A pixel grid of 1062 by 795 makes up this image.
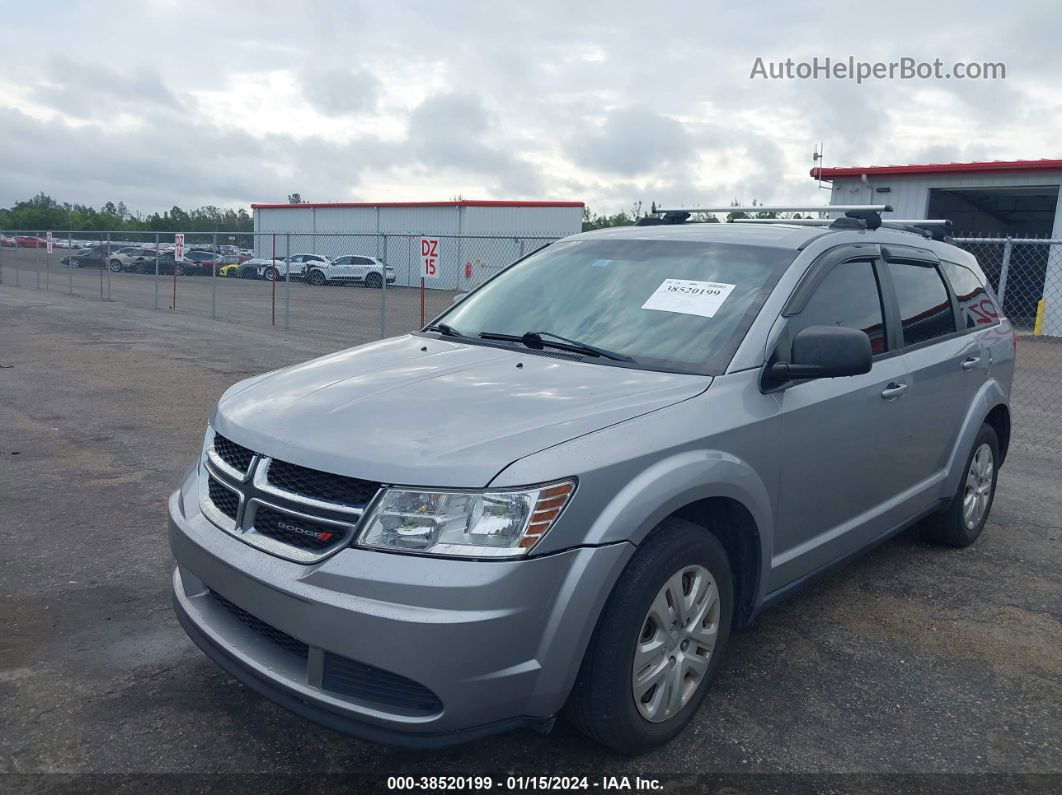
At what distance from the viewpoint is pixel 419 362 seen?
369cm

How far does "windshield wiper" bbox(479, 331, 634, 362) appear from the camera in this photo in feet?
11.9

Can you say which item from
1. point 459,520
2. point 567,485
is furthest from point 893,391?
point 459,520

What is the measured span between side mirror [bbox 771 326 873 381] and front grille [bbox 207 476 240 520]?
80.2 inches

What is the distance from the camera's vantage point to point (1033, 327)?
22938mm

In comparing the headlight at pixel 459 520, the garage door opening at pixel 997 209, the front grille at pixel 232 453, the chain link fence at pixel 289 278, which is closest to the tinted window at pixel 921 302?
the headlight at pixel 459 520

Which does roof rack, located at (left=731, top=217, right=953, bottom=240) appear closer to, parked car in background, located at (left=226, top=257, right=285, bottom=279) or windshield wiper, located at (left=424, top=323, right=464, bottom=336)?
windshield wiper, located at (left=424, top=323, right=464, bottom=336)

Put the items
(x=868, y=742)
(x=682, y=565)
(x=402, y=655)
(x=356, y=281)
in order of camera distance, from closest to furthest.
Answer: (x=402, y=655)
(x=682, y=565)
(x=868, y=742)
(x=356, y=281)

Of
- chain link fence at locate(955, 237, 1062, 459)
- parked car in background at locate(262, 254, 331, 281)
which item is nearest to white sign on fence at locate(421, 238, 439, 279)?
chain link fence at locate(955, 237, 1062, 459)

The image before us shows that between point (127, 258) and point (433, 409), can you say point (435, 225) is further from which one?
point (433, 409)

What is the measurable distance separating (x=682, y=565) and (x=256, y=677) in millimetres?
1377

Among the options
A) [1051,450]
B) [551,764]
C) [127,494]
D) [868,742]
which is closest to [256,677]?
[551,764]

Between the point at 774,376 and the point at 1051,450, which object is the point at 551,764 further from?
the point at 1051,450

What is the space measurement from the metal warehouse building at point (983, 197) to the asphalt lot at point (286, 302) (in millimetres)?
11537

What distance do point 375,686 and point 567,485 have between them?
2.58ft
